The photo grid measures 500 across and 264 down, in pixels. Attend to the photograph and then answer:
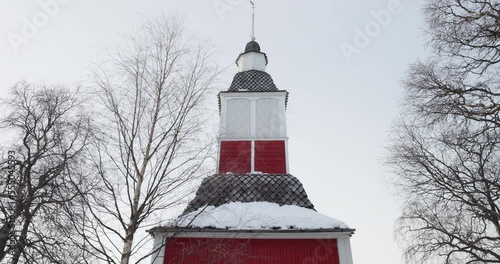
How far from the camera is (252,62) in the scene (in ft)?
59.1

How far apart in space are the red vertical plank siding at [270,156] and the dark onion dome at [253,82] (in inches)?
122

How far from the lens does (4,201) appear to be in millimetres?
10055

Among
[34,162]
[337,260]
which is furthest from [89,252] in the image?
[34,162]

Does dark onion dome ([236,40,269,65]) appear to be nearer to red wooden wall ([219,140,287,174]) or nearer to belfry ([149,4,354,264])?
belfry ([149,4,354,264])

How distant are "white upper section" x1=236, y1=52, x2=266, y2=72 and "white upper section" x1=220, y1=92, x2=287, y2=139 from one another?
312 centimetres

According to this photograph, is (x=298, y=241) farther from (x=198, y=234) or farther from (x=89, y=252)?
(x=89, y=252)

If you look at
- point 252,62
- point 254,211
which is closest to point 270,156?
point 254,211

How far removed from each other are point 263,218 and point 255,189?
172cm

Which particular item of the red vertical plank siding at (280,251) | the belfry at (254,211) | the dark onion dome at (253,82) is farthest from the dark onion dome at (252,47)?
the red vertical plank siding at (280,251)

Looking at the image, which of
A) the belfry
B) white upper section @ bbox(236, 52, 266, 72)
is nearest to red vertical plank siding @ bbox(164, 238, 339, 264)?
the belfry

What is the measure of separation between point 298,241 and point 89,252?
6108mm

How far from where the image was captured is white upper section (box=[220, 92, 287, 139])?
1437 cm

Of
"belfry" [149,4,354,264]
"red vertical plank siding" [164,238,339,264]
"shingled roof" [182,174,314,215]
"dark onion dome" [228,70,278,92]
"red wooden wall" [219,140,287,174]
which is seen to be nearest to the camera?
"belfry" [149,4,354,264]

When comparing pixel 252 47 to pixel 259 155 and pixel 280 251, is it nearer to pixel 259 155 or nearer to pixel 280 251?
pixel 259 155
